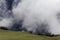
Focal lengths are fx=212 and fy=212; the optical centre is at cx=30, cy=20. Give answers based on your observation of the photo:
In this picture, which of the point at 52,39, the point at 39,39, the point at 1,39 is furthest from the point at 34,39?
the point at 1,39

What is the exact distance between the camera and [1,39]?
1169 inches

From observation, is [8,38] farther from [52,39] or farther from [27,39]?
[52,39]

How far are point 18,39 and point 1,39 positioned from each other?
8.20ft

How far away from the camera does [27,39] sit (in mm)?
29266

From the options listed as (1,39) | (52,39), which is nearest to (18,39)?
(1,39)

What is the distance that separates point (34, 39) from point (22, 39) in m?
1.66

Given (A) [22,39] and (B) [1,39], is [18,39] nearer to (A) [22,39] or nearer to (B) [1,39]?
(A) [22,39]

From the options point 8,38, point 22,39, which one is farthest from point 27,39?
point 8,38

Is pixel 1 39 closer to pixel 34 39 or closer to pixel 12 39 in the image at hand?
pixel 12 39

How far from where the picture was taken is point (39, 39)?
29266 mm

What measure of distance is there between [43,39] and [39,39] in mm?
581

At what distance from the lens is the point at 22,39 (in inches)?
1150

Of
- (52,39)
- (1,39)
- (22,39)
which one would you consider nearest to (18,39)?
(22,39)

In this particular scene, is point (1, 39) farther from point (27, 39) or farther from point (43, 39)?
point (43, 39)
